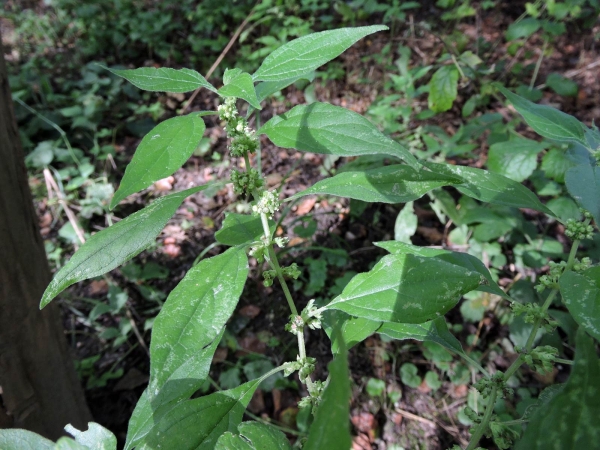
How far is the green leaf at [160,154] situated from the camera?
2.50 ft

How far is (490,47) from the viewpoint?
4.18 metres

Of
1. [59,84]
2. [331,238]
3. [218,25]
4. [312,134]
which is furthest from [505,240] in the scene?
[59,84]

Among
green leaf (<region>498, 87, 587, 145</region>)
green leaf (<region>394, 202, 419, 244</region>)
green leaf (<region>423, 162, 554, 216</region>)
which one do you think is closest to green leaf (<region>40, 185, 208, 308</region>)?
green leaf (<region>423, 162, 554, 216</region>)

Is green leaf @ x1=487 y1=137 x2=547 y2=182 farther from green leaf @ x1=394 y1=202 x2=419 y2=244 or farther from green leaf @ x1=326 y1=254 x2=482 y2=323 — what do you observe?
green leaf @ x1=326 y1=254 x2=482 y2=323

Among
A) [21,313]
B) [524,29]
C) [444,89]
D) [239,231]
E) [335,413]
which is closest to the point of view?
[335,413]

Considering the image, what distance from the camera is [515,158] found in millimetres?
2002

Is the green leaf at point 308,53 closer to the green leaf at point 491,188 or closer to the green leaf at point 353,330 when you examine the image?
the green leaf at point 491,188

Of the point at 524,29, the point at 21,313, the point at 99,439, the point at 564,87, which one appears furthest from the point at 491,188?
the point at 524,29

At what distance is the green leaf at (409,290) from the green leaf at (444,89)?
2.25 m

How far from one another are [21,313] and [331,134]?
141 centimetres

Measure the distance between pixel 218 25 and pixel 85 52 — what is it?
1726 mm

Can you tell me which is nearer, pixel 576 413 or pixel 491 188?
pixel 576 413

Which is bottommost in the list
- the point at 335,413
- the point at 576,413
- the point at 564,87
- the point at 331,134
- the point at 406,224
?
the point at 406,224

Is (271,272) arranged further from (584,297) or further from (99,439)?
(584,297)
